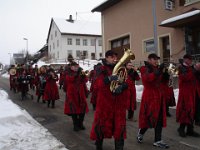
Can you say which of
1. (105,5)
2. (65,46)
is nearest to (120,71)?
(105,5)

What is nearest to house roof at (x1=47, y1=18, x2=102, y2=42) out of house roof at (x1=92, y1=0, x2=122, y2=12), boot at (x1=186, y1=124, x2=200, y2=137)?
house roof at (x1=92, y1=0, x2=122, y2=12)

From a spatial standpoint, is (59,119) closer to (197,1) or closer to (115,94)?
(115,94)

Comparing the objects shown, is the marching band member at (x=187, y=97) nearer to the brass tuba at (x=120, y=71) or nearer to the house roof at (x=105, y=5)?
the brass tuba at (x=120, y=71)

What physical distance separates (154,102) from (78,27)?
193 feet

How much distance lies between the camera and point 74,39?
202 feet

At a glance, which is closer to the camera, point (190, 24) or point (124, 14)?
point (190, 24)

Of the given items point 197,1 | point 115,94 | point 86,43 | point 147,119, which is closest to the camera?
point 115,94

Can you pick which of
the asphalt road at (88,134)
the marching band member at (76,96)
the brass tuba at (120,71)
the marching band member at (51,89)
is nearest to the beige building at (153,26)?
the marching band member at (51,89)

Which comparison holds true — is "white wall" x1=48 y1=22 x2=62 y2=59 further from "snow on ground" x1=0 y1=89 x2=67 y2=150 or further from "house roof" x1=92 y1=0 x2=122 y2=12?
"snow on ground" x1=0 y1=89 x2=67 y2=150

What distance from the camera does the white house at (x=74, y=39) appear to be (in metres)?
60.8

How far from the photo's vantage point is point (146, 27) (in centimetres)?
2059

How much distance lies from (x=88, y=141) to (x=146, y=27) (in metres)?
15.3

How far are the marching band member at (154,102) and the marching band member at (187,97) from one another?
0.93 meters

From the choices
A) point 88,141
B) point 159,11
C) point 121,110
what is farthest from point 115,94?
point 159,11
